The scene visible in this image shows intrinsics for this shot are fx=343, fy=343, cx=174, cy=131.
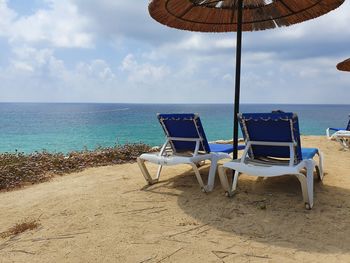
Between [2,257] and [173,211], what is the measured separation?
1.90 m

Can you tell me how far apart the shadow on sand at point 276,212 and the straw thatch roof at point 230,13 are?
2.71 m

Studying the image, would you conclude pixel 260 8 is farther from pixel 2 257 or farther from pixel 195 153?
pixel 2 257

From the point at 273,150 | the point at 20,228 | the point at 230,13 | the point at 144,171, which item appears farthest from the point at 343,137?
the point at 20,228

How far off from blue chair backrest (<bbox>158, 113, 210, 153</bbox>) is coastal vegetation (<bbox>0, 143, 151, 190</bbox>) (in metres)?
2.62

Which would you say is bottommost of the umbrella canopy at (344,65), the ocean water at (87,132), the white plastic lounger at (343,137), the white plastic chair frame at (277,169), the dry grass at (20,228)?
the ocean water at (87,132)

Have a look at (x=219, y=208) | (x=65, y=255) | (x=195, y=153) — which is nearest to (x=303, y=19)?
(x=195, y=153)

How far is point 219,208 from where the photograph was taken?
423 centimetres

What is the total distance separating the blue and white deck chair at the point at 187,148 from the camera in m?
4.84

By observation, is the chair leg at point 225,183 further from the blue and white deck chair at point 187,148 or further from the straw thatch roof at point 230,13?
the straw thatch roof at point 230,13

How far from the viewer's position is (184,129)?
5.12 meters

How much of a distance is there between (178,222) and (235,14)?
416 centimetres

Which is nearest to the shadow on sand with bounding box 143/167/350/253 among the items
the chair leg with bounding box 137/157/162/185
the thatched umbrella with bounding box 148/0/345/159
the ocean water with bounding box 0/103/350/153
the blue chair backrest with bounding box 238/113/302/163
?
the chair leg with bounding box 137/157/162/185

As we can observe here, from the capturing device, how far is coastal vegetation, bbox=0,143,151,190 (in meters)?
6.45

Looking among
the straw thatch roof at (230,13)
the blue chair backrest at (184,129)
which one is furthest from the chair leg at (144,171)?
the straw thatch roof at (230,13)
